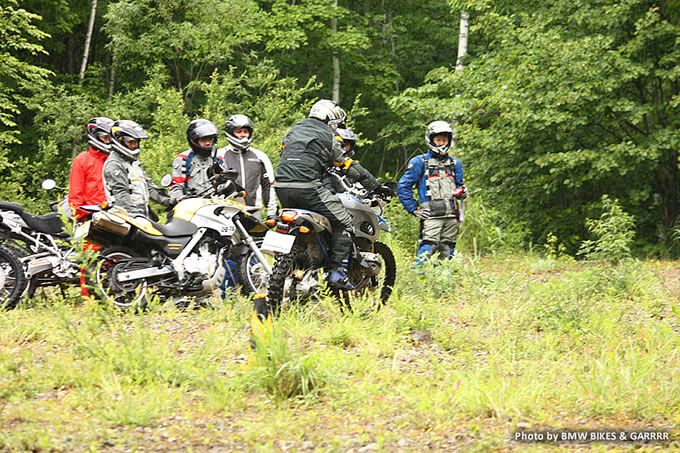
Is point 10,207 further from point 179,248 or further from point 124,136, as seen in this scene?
point 179,248

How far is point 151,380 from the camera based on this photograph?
484 centimetres

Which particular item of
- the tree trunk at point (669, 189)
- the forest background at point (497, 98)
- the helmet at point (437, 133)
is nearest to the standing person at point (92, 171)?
the helmet at point (437, 133)

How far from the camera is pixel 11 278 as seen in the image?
695 cm

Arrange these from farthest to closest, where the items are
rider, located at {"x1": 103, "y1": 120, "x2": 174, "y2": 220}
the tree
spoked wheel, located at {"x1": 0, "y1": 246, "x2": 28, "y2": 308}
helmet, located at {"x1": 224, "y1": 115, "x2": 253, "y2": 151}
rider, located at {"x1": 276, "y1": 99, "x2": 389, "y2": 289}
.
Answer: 1. the tree
2. helmet, located at {"x1": 224, "y1": 115, "x2": 253, "y2": 151}
3. rider, located at {"x1": 103, "y1": 120, "x2": 174, "y2": 220}
4. spoked wheel, located at {"x1": 0, "y1": 246, "x2": 28, "y2": 308}
5. rider, located at {"x1": 276, "y1": 99, "x2": 389, "y2": 289}

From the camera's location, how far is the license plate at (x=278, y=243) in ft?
→ 20.1

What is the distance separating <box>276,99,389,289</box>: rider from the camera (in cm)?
655

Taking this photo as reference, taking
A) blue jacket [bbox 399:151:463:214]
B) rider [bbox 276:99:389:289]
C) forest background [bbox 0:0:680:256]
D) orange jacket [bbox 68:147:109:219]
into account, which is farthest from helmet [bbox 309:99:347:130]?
forest background [bbox 0:0:680:256]

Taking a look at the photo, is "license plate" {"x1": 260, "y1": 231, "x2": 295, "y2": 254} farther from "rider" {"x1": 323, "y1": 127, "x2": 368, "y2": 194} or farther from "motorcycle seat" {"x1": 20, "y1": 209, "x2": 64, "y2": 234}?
"motorcycle seat" {"x1": 20, "y1": 209, "x2": 64, "y2": 234}

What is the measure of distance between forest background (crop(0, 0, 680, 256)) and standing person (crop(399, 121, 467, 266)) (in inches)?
70.9

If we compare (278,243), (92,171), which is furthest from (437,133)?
(92,171)

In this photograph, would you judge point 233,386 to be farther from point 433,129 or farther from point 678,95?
point 678,95

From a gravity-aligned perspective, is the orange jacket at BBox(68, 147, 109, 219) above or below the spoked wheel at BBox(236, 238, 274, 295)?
above

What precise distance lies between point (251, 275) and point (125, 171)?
163 cm


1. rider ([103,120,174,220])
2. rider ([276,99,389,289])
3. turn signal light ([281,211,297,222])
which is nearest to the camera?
turn signal light ([281,211,297,222])
